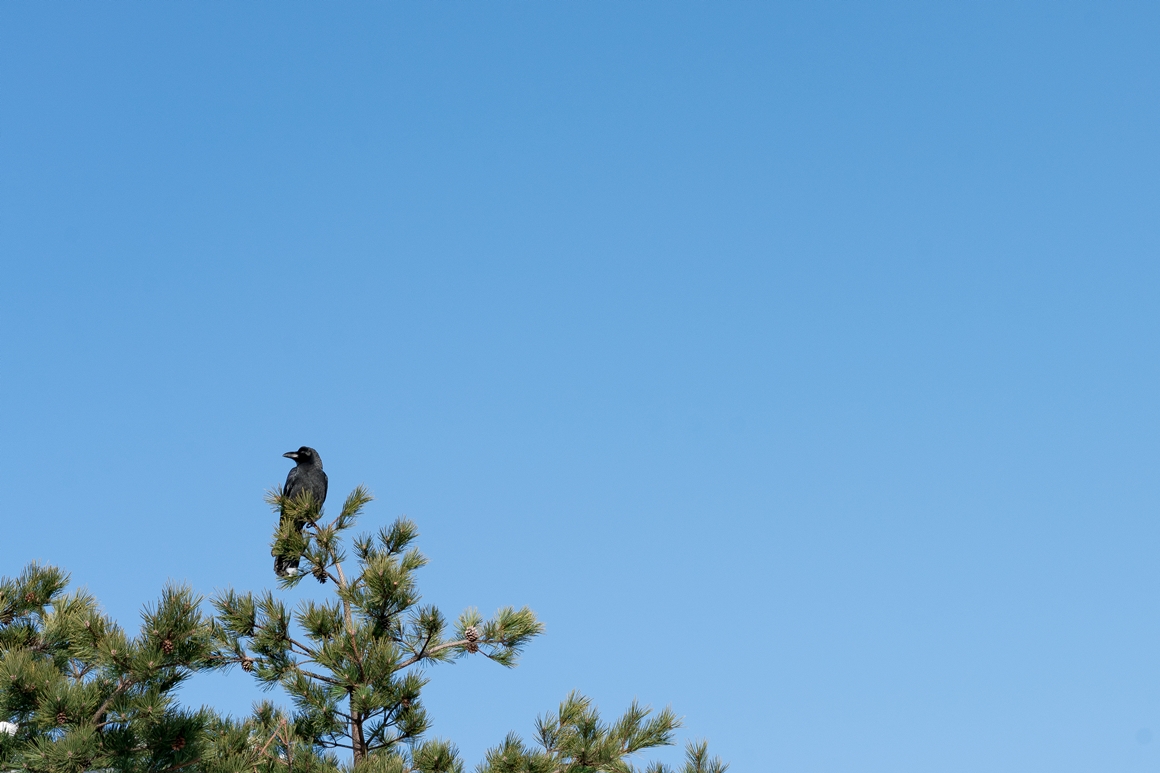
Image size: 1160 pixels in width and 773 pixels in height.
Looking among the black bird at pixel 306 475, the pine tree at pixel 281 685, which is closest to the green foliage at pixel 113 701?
the pine tree at pixel 281 685

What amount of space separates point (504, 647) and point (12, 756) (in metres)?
3.16

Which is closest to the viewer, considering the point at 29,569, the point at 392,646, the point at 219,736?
the point at 219,736

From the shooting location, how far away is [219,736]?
23.5 feet

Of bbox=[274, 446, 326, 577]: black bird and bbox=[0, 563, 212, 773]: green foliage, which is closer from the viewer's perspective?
bbox=[0, 563, 212, 773]: green foliage

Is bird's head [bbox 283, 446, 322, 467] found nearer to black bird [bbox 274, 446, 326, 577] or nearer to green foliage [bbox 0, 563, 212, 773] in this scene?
black bird [bbox 274, 446, 326, 577]

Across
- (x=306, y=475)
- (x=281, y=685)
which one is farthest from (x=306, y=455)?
(x=281, y=685)

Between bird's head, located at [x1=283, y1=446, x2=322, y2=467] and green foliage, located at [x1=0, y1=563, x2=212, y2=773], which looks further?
bird's head, located at [x1=283, y1=446, x2=322, y2=467]

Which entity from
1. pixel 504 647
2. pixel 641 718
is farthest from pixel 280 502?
pixel 641 718

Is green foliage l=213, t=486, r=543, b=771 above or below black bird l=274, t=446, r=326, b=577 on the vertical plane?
below

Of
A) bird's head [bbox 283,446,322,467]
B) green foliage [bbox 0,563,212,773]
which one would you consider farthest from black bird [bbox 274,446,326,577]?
green foliage [bbox 0,563,212,773]

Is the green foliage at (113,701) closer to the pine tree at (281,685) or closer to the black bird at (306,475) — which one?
the pine tree at (281,685)

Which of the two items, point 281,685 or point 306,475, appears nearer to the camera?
point 281,685

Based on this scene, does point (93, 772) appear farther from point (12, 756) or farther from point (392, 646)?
point (392, 646)

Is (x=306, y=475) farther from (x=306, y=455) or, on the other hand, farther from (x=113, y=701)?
(x=113, y=701)
